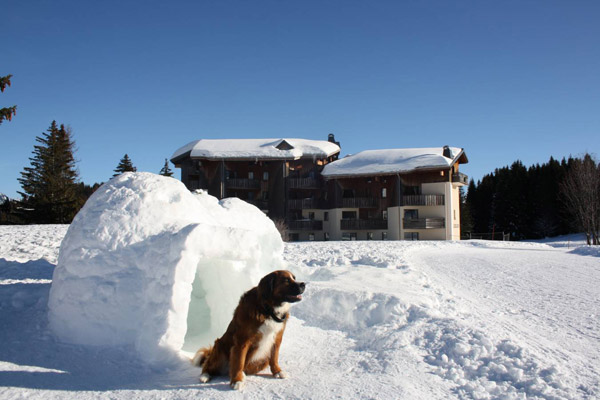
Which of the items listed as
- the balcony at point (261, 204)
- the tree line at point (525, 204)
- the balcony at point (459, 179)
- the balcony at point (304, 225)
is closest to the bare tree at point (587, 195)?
the balcony at point (459, 179)

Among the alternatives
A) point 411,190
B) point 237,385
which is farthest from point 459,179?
point 237,385

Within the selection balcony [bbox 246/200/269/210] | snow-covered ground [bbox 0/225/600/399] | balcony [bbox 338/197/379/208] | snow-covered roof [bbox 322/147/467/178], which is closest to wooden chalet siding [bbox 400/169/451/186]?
snow-covered roof [bbox 322/147/467/178]

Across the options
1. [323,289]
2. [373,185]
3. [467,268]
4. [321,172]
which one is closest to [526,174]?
[373,185]

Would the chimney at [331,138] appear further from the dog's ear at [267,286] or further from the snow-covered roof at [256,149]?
the dog's ear at [267,286]

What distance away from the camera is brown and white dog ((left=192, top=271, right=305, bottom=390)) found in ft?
13.7

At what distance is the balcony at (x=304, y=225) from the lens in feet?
123

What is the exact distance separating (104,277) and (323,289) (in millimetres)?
4358

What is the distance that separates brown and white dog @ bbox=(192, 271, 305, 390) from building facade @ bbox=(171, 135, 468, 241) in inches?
1203

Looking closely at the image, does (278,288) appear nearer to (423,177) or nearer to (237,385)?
(237,385)

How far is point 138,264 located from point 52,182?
30.1m

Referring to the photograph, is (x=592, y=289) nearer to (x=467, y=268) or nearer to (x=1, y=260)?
(x=467, y=268)

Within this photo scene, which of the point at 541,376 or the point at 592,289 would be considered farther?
the point at 592,289

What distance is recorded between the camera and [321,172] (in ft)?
124

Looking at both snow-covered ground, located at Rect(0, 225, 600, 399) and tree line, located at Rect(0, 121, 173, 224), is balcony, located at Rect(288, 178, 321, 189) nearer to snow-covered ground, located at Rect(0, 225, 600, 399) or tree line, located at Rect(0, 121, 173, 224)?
tree line, located at Rect(0, 121, 173, 224)
